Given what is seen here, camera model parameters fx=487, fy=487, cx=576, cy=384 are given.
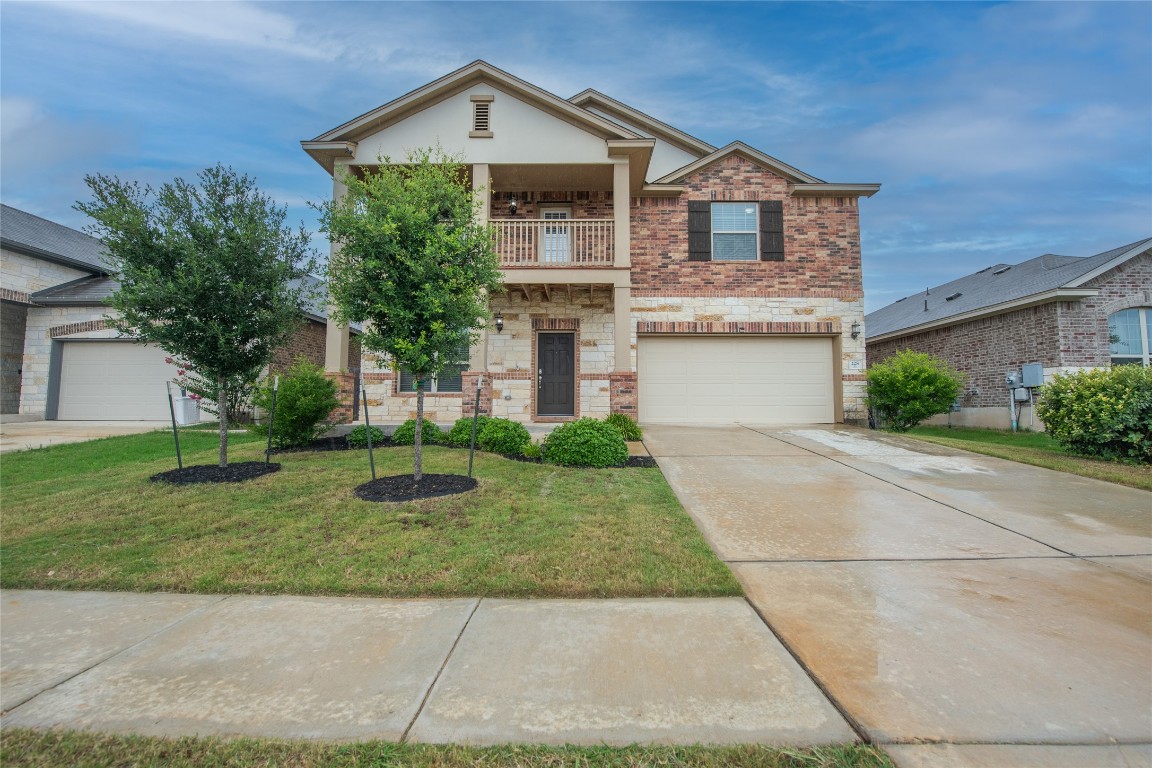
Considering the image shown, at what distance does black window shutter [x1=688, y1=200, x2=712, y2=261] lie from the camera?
12.0 metres

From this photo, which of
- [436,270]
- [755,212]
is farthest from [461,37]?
[436,270]

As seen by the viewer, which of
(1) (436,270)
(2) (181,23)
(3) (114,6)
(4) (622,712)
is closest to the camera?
(4) (622,712)

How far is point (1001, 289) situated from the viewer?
14.4 metres

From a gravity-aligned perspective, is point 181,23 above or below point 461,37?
below

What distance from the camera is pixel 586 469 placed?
22.0 ft

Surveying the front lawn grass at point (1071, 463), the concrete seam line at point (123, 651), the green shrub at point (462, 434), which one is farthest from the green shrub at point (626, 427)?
the concrete seam line at point (123, 651)

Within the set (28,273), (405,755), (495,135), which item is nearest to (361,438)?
(495,135)

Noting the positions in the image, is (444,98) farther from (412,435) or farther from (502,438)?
(502,438)

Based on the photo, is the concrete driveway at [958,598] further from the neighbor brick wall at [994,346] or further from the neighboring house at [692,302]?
the neighbor brick wall at [994,346]

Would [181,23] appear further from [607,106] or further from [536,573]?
[536,573]

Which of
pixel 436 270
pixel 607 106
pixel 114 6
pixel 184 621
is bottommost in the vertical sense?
pixel 184 621

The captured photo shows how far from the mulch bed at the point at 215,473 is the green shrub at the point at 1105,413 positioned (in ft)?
39.7

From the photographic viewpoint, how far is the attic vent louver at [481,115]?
35.4ft

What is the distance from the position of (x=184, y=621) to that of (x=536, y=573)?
6.72 feet
